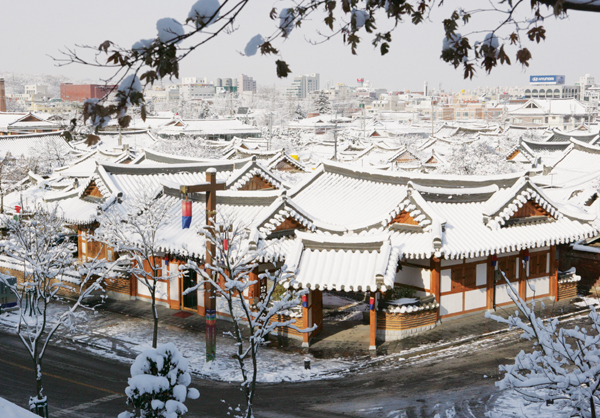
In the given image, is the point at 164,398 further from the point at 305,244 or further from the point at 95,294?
the point at 95,294

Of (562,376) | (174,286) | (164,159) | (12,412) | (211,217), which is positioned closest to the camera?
(12,412)

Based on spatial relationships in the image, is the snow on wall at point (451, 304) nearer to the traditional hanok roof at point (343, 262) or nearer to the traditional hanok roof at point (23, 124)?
the traditional hanok roof at point (343, 262)

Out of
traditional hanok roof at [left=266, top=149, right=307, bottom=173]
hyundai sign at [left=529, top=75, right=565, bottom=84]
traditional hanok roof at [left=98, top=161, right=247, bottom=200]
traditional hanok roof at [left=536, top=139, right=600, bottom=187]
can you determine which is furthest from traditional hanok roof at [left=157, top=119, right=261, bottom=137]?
hyundai sign at [left=529, top=75, right=565, bottom=84]

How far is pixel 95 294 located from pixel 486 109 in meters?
162

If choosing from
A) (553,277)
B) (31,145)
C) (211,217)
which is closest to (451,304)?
(553,277)

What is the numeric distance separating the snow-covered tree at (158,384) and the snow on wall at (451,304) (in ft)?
47.7

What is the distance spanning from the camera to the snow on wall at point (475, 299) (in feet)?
75.5

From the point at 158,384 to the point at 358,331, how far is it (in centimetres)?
1340

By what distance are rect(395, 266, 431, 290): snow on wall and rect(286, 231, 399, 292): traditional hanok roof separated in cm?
264

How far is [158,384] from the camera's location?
29.4 feet

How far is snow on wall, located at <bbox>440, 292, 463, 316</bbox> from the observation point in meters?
22.4

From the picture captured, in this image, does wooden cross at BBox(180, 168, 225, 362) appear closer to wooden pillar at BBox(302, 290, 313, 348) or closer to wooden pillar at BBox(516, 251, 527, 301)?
wooden pillar at BBox(302, 290, 313, 348)

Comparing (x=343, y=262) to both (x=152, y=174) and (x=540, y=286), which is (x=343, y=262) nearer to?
(x=540, y=286)

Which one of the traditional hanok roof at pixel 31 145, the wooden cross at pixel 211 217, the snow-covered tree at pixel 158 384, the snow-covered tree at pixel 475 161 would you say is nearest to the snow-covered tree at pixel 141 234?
the wooden cross at pixel 211 217
